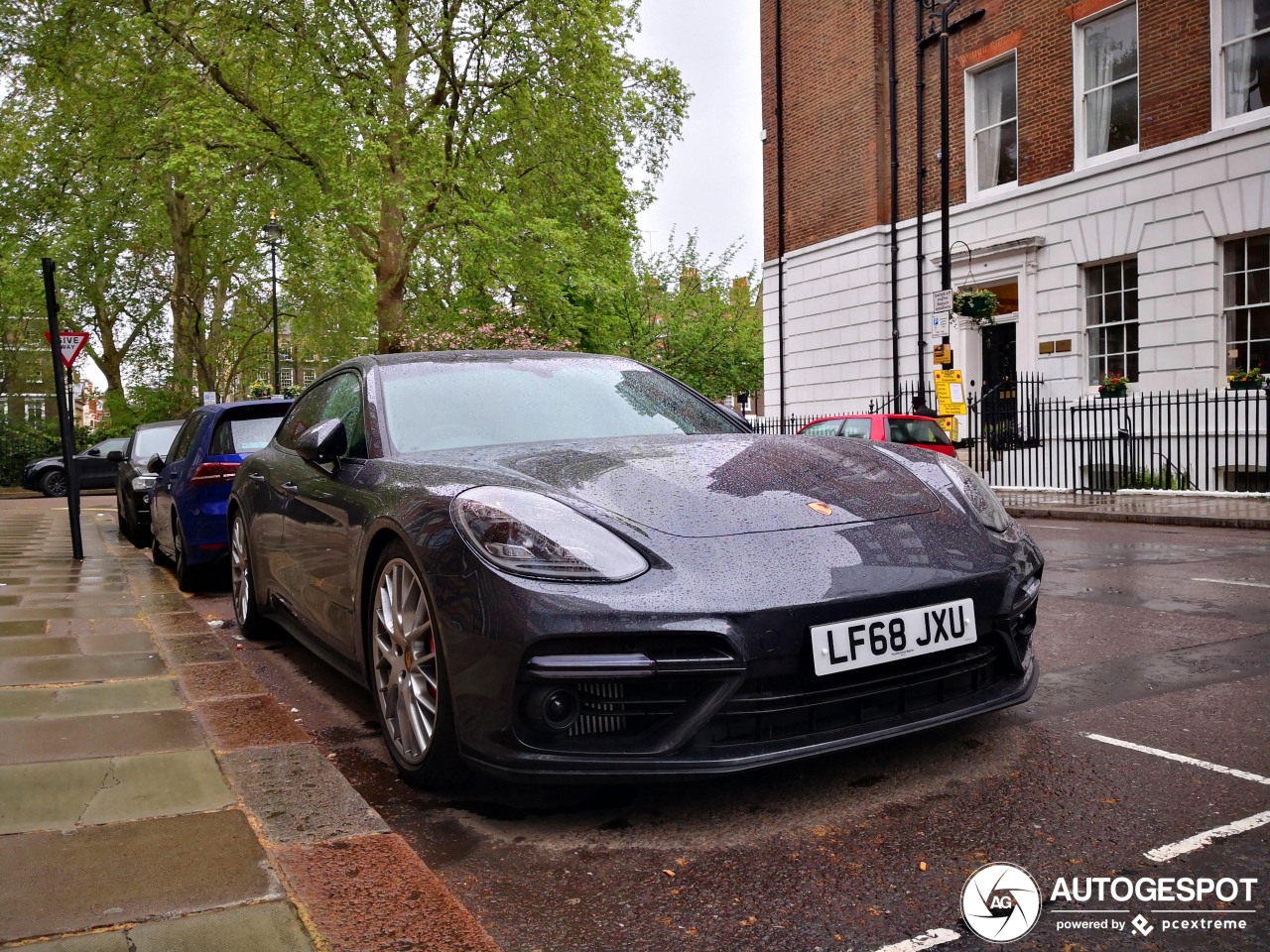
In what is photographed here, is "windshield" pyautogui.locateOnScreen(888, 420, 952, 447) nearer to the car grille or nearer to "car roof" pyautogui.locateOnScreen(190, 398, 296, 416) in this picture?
"car roof" pyautogui.locateOnScreen(190, 398, 296, 416)

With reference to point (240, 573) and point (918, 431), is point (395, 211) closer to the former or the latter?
point (918, 431)

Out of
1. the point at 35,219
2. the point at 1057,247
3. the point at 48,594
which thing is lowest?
the point at 48,594

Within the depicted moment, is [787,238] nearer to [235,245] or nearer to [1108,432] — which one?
[1108,432]

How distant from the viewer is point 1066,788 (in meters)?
2.92

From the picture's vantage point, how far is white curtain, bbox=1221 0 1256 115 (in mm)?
16203

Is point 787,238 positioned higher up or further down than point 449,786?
higher up

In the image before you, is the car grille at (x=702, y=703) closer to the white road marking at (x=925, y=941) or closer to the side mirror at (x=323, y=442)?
the white road marking at (x=925, y=941)

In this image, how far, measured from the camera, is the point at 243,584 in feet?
19.5

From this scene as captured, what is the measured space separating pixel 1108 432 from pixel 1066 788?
16056mm

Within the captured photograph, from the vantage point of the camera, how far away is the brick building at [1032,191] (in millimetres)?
16688

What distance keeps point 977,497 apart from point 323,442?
2.33 metres

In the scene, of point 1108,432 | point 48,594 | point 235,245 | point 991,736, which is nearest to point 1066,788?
point 991,736

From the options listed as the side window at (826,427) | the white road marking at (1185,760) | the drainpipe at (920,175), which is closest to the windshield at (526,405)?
the white road marking at (1185,760)

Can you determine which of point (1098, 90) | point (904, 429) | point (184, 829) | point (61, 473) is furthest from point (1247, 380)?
point (61, 473)
